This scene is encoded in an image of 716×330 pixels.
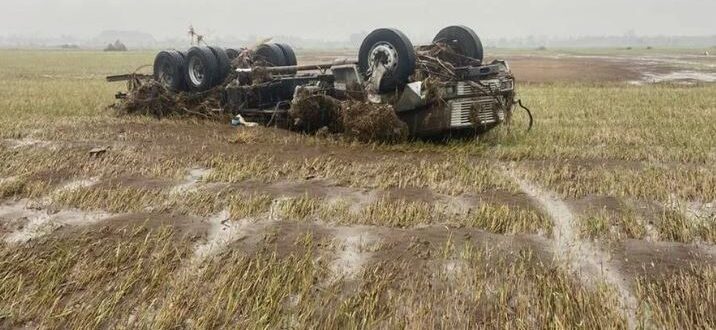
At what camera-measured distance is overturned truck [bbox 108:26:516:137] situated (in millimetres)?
7902

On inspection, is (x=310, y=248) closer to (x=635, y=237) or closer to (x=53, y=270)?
(x=53, y=270)

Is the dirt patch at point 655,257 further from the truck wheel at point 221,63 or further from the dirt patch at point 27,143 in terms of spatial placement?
the truck wheel at point 221,63

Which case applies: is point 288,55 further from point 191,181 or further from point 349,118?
point 191,181

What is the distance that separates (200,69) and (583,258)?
812cm

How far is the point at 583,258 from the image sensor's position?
13.6ft

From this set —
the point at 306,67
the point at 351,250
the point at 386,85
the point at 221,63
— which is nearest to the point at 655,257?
the point at 351,250

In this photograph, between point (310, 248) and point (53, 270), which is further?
point (310, 248)

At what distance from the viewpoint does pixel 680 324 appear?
3197 mm

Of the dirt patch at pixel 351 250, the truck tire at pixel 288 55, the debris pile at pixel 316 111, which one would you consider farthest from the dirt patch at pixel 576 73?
the dirt patch at pixel 351 250

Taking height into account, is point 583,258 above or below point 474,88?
below

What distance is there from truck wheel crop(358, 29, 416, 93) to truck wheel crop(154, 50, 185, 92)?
4.13m

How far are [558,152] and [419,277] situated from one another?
455 centimetres

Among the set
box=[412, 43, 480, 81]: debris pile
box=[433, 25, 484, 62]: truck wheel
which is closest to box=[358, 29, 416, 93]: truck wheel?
box=[412, 43, 480, 81]: debris pile

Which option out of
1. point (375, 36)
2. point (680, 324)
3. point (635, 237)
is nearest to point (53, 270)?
point (680, 324)
